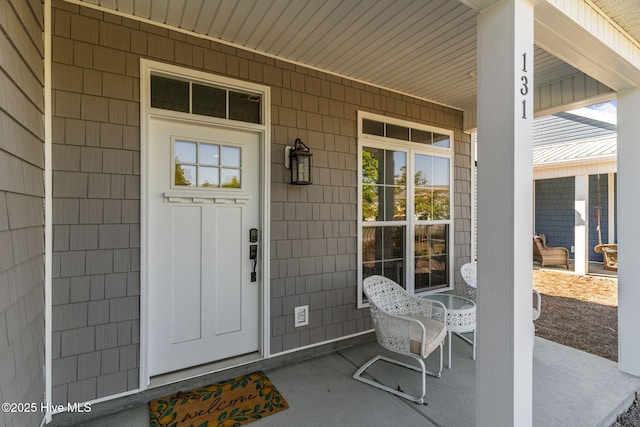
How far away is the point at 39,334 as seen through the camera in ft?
6.17

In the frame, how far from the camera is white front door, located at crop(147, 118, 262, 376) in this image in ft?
8.18

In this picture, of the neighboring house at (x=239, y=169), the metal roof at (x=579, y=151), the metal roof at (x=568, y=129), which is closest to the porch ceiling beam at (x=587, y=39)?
the neighboring house at (x=239, y=169)

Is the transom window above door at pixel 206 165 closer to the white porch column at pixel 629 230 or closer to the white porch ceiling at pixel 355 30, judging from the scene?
the white porch ceiling at pixel 355 30

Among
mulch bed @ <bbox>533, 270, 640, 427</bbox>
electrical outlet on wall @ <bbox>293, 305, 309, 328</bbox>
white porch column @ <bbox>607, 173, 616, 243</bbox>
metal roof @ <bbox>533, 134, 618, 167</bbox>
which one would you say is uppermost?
metal roof @ <bbox>533, 134, 618, 167</bbox>

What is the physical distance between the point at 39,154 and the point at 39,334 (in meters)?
1.11

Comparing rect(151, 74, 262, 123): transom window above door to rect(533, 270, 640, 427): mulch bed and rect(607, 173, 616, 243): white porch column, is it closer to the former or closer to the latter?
rect(533, 270, 640, 427): mulch bed

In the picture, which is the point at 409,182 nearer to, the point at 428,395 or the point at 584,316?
the point at 428,395

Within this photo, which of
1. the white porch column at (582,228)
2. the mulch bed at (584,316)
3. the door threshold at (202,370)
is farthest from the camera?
the white porch column at (582,228)

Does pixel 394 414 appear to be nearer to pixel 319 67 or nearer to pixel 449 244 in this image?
pixel 449 244

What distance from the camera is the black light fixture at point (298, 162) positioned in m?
2.89

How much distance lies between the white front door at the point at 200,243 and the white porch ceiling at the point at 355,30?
0.78m

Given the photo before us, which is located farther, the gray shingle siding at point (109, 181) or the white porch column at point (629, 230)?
the white porch column at point (629, 230)

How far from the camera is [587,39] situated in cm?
184

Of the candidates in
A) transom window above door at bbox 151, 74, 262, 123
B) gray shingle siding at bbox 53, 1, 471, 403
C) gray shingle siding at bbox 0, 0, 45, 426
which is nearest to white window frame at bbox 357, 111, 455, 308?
gray shingle siding at bbox 53, 1, 471, 403
